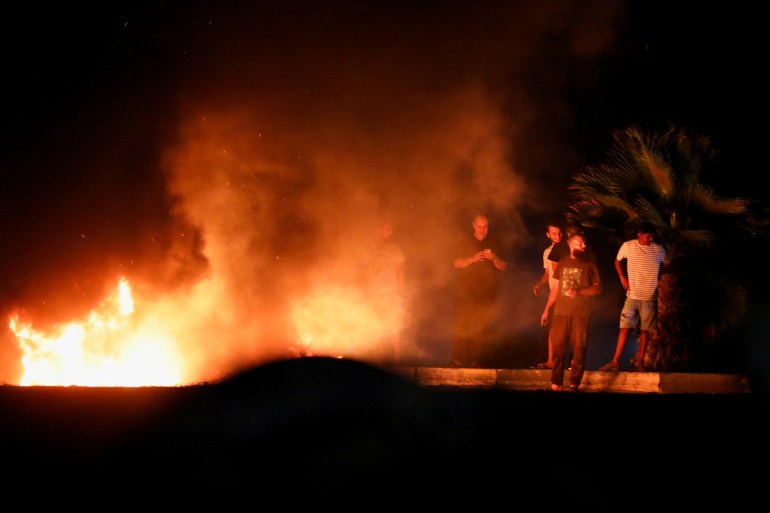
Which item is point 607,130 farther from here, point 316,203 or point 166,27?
point 166,27

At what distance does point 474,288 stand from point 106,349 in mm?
5988

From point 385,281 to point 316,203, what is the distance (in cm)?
468

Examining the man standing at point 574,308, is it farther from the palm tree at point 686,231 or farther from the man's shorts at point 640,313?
the palm tree at point 686,231

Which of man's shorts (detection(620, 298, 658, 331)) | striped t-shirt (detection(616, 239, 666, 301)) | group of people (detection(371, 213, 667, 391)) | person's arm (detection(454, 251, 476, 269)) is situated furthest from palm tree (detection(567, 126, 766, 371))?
person's arm (detection(454, 251, 476, 269))

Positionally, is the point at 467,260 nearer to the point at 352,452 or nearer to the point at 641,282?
the point at 641,282

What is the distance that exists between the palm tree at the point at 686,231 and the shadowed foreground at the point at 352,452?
6.48 metres

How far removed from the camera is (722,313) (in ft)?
36.8

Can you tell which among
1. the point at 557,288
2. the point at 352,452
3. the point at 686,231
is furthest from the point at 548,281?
the point at 352,452

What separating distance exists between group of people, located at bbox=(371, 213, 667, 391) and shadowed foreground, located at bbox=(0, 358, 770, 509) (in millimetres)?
3367

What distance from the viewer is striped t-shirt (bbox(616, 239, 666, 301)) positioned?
9812 millimetres

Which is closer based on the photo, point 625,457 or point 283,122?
point 625,457

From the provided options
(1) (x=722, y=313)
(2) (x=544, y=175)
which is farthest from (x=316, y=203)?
(1) (x=722, y=313)

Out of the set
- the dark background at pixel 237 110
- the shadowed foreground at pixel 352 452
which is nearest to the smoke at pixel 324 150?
the dark background at pixel 237 110

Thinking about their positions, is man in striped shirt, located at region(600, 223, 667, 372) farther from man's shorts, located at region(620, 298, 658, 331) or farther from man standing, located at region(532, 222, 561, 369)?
man standing, located at region(532, 222, 561, 369)
